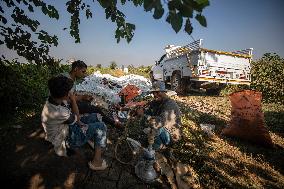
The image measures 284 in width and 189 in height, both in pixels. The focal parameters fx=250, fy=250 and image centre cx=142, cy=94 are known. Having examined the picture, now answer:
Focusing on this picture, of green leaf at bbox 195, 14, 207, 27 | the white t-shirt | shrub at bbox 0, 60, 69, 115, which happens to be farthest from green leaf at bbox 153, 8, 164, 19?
shrub at bbox 0, 60, 69, 115

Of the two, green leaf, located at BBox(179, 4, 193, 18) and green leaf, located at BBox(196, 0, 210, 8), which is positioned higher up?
green leaf, located at BBox(196, 0, 210, 8)

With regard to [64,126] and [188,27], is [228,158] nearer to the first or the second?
[64,126]

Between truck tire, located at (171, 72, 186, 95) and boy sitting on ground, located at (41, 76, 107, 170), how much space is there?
769cm

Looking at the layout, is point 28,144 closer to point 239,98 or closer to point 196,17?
point 196,17

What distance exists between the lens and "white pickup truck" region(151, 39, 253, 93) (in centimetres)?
1005

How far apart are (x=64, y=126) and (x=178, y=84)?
829 centimetres

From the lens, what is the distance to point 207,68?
10.1m

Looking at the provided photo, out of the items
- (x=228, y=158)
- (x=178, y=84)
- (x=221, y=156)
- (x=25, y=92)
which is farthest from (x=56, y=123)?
(x=178, y=84)

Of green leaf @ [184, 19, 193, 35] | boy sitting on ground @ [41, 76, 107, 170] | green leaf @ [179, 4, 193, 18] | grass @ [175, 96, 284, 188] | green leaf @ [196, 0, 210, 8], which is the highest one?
green leaf @ [196, 0, 210, 8]

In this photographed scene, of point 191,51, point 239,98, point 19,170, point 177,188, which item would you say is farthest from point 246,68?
point 19,170

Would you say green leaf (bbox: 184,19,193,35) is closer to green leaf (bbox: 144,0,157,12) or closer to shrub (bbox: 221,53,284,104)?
green leaf (bbox: 144,0,157,12)

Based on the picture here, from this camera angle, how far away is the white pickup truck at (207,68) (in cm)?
1005

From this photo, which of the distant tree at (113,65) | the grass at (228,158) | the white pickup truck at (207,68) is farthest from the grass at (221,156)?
the distant tree at (113,65)

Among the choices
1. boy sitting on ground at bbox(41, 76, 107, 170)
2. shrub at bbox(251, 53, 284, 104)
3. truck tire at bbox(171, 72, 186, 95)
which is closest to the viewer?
boy sitting on ground at bbox(41, 76, 107, 170)
